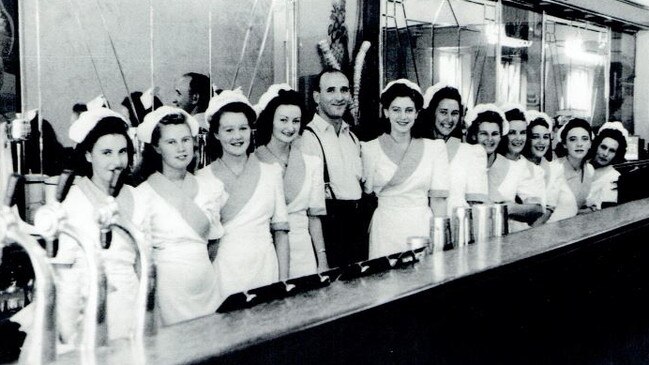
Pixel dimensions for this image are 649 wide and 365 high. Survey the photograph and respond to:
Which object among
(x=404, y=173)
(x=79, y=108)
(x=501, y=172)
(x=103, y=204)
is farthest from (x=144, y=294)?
(x=501, y=172)

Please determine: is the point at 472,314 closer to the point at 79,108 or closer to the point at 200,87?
the point at 79,108

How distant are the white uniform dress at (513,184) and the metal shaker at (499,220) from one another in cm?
114

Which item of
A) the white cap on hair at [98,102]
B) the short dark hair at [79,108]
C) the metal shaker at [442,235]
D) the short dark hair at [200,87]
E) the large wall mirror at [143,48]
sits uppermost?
the large wall mirror at [143,48]

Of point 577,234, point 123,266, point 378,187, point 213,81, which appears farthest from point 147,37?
point 577,234

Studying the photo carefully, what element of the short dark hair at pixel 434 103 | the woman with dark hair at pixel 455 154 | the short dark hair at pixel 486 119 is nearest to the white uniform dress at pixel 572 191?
the short dark hair at pixel 486 119

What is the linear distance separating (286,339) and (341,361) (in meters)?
0.21

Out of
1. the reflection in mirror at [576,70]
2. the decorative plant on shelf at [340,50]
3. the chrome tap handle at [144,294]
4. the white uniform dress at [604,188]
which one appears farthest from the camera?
the reflection in mirror at [576,70]

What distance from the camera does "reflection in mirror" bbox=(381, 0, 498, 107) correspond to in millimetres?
5527

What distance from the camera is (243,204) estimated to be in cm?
276

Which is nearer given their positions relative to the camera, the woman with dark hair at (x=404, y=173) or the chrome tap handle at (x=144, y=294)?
the chrome tap handle at (x=144, y=294)

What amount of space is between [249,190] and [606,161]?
110 inches

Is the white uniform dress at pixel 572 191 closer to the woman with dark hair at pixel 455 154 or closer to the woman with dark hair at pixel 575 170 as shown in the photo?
the woman with dark hair at pixel 575 170

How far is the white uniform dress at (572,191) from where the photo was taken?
4.27m

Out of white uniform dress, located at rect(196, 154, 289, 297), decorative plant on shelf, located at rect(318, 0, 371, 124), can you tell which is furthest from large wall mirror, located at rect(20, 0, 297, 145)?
white uniform dress, located at rect(196, 154, 289, 297)
